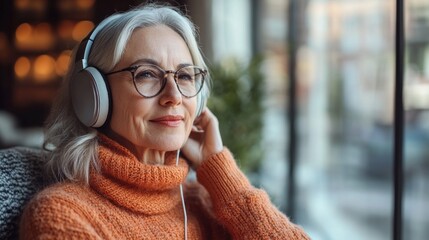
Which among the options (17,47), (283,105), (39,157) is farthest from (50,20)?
(39,157)

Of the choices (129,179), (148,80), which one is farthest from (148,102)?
(129,179)

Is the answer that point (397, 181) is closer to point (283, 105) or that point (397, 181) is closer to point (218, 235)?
point (218, 235)

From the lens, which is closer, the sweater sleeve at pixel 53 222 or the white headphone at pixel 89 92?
the sweater sleeve at pixel 53 222

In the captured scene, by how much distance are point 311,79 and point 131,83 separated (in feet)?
9.44

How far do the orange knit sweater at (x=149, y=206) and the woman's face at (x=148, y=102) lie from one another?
5 cm

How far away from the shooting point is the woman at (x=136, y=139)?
1.14m

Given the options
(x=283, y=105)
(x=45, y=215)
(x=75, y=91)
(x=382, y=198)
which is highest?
(x=75, y=91)

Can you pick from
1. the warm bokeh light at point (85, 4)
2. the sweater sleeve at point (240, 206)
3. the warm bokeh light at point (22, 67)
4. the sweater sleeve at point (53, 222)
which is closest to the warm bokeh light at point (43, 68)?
the warm bokeh light at point (22, 67)

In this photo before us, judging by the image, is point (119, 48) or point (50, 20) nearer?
point (119, 48)

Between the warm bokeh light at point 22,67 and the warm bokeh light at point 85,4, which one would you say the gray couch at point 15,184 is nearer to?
the warm bokeh light at point 85,4

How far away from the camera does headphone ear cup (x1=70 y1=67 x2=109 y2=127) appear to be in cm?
115

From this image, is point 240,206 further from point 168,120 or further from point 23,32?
point 23,32

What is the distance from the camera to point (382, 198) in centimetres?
382

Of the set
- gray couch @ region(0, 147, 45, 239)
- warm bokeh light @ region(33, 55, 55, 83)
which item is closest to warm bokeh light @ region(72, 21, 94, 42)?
warm bokeh light @ region(33, 55, 55, 83)
